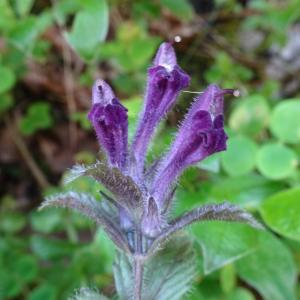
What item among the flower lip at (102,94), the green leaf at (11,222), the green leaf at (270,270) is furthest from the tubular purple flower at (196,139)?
the green leaf at (11,222)

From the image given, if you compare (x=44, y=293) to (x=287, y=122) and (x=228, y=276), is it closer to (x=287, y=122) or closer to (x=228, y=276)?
(x=228, y=276)

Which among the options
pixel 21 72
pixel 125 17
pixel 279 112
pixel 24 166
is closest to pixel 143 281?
pixel 279 112

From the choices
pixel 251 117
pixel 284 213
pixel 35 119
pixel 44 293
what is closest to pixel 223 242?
pixel 284 213

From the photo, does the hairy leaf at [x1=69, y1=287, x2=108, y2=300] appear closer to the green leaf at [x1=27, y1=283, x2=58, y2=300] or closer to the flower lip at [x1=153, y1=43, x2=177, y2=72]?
the flower lip at [x1=153, y1=43, x2=177, y2=72]

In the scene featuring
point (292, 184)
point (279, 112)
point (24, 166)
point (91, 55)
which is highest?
point (24, 166)

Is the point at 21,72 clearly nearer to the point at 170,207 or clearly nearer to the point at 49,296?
the point at 49,296

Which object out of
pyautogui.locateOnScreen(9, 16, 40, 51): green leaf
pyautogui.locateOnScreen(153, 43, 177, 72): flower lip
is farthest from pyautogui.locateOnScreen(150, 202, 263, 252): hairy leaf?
pyautogui.locateOnScreen(9, 16, 40, 51): green leaf
